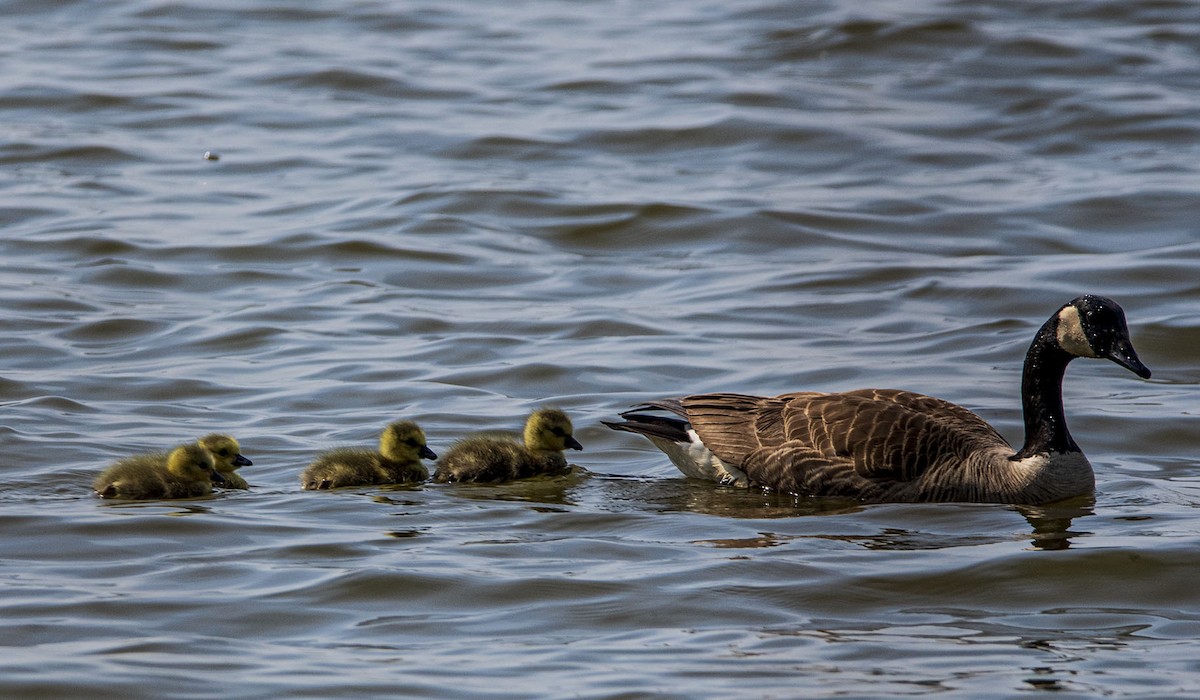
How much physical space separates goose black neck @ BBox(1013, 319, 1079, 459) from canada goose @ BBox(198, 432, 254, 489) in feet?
12.8

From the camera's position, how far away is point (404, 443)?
8.94 metres

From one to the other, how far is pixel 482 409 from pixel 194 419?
168 cm

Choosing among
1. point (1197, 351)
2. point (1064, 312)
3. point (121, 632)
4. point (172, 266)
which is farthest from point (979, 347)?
point (121, 632)

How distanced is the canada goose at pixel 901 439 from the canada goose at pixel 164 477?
2.24m

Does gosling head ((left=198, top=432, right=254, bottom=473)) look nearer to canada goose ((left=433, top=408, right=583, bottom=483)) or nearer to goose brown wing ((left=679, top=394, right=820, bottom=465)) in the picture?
canada goose ((left=433, top=408, right=583, bottom=483))

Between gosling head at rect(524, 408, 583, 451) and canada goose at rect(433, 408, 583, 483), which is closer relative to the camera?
canada goose at rect(433, 408, 583, 483)

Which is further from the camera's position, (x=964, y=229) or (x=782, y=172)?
(x=782, y=172)

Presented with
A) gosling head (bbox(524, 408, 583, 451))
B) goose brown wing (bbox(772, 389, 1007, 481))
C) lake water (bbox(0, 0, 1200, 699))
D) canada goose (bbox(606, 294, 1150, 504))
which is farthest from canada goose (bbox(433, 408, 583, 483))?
goose brown wing (bbox(772, 389, 1007, 481))

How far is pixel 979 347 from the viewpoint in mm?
12219

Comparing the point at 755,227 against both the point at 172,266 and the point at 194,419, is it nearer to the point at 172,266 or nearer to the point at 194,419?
the point at 172,266

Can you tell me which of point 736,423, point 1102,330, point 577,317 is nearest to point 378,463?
point 736,423

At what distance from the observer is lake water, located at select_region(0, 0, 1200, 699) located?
6758 millimetres

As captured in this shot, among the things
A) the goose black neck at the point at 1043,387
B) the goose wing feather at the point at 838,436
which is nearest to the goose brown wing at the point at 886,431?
the goose wing feather at the point at 838,436

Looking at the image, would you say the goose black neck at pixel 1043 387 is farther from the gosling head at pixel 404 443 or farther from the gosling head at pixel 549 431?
the gosling head at pixel 404 443
